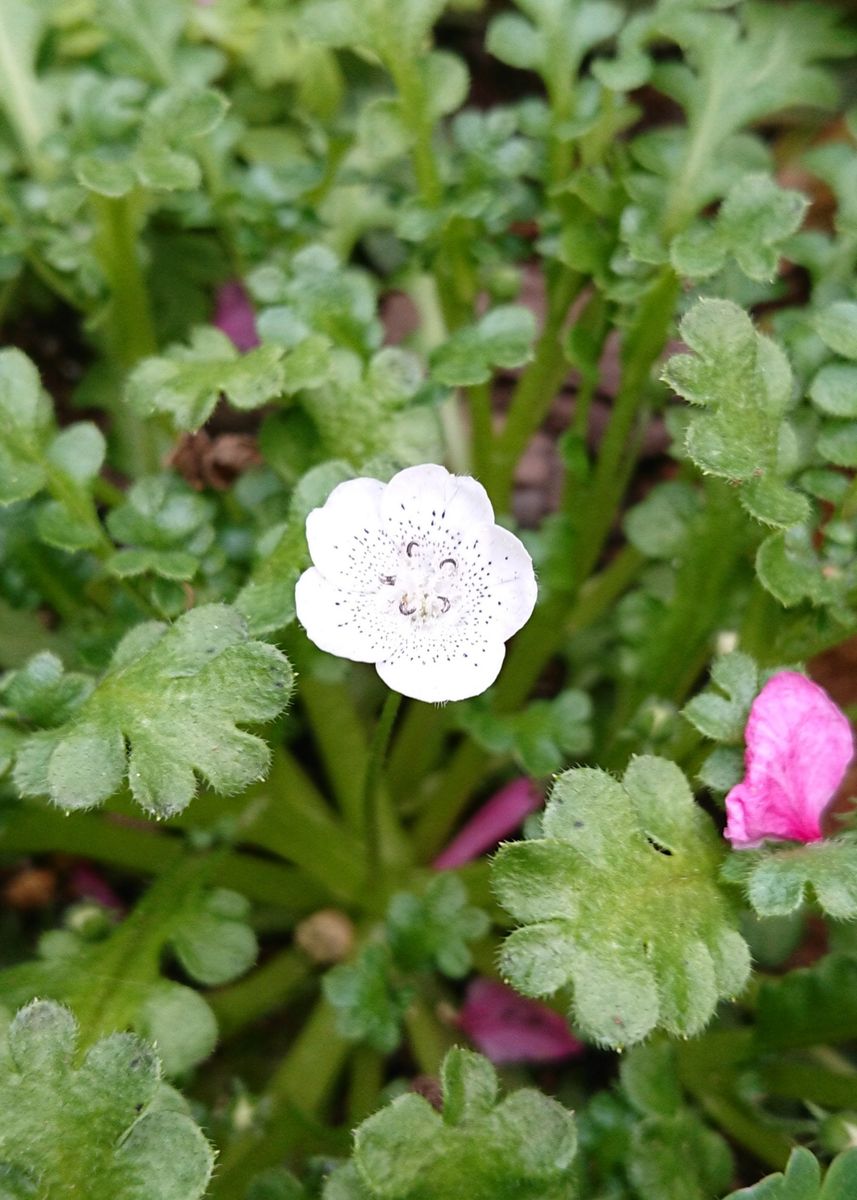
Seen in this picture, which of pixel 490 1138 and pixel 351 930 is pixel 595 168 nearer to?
pixel 351 930

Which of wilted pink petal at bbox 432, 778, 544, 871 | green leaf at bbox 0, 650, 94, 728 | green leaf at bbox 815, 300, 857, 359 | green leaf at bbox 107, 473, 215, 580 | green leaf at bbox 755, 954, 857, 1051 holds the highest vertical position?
green leaf at bbox 815, 300, 857, 359

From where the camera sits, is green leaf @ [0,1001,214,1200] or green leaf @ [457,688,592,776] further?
green leaf @ [457,688,592,776]

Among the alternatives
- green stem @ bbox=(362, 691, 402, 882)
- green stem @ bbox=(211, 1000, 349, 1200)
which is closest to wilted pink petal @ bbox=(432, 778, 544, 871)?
green stem @ bbox=(362, 691, 402, 882)

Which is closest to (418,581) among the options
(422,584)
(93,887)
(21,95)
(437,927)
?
(422,584)

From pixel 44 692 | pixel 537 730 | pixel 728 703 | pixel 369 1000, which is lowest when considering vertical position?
pixel 369 1000

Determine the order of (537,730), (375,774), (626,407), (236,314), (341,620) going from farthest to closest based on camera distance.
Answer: (236,314), (626,407), (537,730), (375,774), (341,620)

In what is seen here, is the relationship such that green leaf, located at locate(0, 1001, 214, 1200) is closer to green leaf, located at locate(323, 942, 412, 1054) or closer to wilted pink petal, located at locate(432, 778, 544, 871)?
green leaf, located at locate(323, 942, 412, 1054)

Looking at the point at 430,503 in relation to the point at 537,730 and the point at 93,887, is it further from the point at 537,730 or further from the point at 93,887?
the point at 93,887
